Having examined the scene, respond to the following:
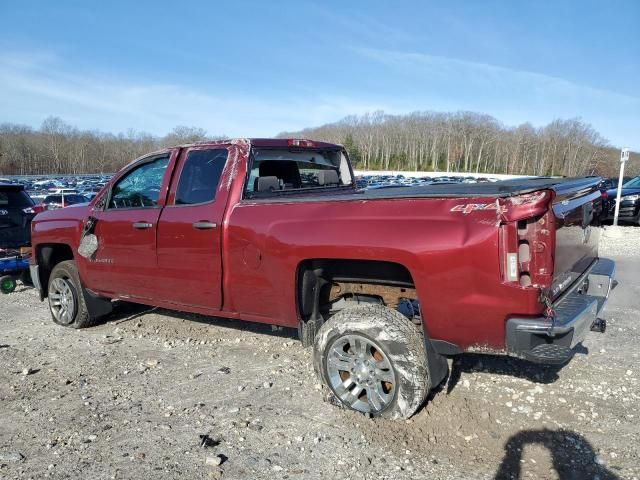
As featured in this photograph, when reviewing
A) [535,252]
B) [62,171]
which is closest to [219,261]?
[535,252]

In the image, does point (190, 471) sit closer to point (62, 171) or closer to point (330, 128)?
point (62, 171)

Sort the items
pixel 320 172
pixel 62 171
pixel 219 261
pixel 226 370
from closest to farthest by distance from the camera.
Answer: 1. pixel 219 261
2. pixel 226 370
3. pixel 320 172
4. pixel 62 171

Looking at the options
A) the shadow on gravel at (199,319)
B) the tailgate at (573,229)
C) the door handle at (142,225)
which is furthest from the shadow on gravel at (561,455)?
the door handle at (142,225)

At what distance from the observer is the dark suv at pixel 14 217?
781cm

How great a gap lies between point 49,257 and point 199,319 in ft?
6.26

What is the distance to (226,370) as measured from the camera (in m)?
4.41

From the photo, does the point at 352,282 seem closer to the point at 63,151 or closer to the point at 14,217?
the point at 14,217

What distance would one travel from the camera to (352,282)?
3859 mm

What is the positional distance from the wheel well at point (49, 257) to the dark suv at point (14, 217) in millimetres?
2277

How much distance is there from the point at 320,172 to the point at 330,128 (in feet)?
467

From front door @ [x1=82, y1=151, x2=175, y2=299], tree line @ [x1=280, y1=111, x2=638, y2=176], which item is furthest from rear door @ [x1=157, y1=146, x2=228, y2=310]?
tree line @ [x1=280, y1=111, x2=638, y2=176]

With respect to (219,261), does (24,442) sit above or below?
below

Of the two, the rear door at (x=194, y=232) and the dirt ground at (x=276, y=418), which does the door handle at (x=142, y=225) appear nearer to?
the rear door at (x=194, y=232)

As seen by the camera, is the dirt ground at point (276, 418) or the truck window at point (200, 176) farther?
the truck window at point (200, 176)
